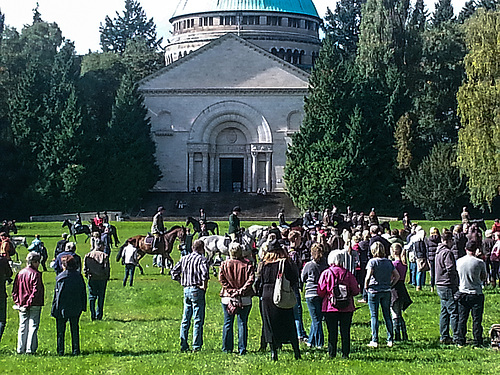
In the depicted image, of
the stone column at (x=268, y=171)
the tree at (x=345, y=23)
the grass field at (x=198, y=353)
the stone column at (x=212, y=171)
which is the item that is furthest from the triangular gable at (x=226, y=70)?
the grass field at (x=198, y=353)

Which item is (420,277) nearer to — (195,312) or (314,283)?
(314,283)

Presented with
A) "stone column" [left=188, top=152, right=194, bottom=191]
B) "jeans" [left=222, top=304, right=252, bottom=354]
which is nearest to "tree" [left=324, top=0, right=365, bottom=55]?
"stone column" [left=188, top=152, right=194, bottom=191]

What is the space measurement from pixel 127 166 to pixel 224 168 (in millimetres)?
10925

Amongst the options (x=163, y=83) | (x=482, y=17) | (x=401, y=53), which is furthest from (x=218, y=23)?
(x=482, y=17)

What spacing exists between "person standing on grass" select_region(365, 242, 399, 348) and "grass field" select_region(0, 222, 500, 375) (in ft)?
1.27

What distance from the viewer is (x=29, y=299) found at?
1555 centimetres

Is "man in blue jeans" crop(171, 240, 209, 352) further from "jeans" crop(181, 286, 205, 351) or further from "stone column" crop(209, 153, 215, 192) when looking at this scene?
"stone column" crop(209, 153, 215, 192)

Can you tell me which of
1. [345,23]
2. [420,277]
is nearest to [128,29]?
[345,23]

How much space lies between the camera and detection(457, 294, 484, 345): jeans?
15766 mm

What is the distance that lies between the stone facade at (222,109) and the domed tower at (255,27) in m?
8.28

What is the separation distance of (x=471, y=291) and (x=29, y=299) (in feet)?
23.9

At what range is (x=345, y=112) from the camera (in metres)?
63.2

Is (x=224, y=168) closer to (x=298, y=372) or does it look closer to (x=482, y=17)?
(x=482, y=17)

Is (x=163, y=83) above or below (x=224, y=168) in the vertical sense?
above
